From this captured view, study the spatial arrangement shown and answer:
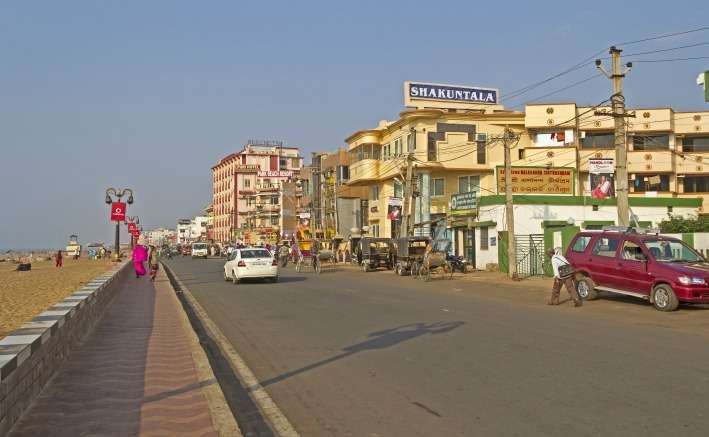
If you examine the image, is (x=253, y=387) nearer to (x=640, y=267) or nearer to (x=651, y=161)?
(x=640, y=267)

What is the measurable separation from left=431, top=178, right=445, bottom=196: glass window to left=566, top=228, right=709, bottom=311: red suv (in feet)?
104

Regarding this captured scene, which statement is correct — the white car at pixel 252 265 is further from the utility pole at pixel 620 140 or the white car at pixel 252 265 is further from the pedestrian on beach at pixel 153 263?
the utility pole at pixel 620 140

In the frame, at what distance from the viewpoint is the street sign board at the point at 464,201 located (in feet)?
123

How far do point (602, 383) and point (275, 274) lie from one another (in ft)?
67.6

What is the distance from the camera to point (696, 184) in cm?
5378

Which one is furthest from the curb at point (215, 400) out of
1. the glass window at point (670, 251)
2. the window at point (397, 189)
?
the window at point (397, 189)

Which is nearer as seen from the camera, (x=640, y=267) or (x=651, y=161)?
(x=640, y=267)

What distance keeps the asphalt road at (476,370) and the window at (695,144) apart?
44394mm

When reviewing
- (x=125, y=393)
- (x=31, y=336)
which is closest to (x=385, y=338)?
(x=125, y=393)

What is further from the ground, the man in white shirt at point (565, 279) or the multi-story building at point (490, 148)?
the multi-story building at point (490, 148)

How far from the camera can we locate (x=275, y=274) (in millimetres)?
26969

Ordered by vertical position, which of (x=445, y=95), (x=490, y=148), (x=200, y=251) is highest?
(x=445, y=95)

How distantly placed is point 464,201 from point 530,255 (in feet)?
31.7

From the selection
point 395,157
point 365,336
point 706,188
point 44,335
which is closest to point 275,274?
point 365,336
